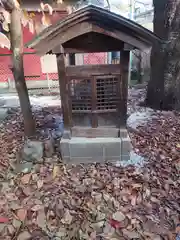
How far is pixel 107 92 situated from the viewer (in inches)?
137

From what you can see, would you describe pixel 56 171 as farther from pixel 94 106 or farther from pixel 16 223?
pixel 94 106

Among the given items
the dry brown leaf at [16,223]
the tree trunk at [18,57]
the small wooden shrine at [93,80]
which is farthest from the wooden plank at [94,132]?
the dry brown leaf at [16,223]

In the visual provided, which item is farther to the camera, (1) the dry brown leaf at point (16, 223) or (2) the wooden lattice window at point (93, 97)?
(2) the wooden lattice window at point (93, 97)

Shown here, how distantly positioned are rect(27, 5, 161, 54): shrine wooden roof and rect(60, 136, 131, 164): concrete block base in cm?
149

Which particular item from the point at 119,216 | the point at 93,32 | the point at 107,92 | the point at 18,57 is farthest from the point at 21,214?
the point at 93,32

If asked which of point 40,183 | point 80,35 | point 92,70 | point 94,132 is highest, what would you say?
point 80,35

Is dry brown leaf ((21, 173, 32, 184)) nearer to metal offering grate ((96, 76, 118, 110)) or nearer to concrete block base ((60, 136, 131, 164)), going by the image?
concrete block base ((60, 136, 131, 164))

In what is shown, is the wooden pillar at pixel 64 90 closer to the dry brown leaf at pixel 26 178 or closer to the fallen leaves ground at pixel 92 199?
the fallen leaves ground at pixel 92 199

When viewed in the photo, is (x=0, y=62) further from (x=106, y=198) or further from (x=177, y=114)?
(x=106, y=198)

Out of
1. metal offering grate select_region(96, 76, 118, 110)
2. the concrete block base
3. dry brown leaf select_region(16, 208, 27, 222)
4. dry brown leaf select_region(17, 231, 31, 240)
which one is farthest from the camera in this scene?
the concrete block base

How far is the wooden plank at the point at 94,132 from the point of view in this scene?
12.0 feet

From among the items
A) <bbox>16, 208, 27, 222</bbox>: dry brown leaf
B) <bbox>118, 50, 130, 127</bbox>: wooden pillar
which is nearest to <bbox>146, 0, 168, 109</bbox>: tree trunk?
<bbox>118, 50, 130, 127</bbox>: wooden pillar

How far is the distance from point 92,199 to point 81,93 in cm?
166

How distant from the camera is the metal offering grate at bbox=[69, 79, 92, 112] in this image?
137 inches
